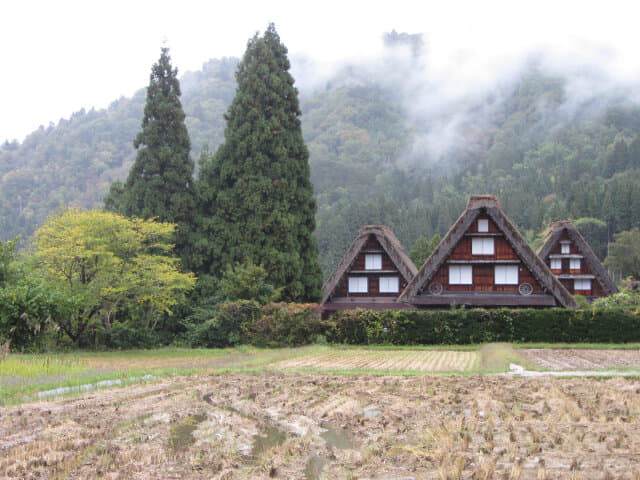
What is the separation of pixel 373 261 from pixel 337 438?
32.5 metres

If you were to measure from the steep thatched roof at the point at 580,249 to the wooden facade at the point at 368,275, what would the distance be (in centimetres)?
1510

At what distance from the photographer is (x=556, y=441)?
8.04m

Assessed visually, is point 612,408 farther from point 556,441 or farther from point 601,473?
point 601,473

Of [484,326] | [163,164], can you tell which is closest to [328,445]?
[484,326]

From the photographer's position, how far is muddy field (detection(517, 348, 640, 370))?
18.0m

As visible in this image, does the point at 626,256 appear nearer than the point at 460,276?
No

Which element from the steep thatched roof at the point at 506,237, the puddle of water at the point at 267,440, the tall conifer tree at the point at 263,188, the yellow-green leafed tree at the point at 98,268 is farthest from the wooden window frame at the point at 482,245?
the puddle of water at the point at 267,440

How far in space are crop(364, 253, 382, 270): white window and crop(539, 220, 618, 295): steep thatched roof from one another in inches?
643

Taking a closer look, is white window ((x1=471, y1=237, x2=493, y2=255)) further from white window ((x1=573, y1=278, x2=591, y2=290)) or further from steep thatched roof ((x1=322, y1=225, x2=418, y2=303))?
white window ((x1=573, y1=278, x2=591, y2=290))

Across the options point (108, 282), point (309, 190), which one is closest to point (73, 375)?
point (108, 282)

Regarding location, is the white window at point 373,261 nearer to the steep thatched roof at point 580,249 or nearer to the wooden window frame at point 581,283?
the steep thatched roof at point 580,249

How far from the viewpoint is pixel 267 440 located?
8.71m

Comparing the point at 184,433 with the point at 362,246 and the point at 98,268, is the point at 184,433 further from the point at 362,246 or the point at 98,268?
the point at 362,246

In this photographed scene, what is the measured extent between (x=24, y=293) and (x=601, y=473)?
20921mm
